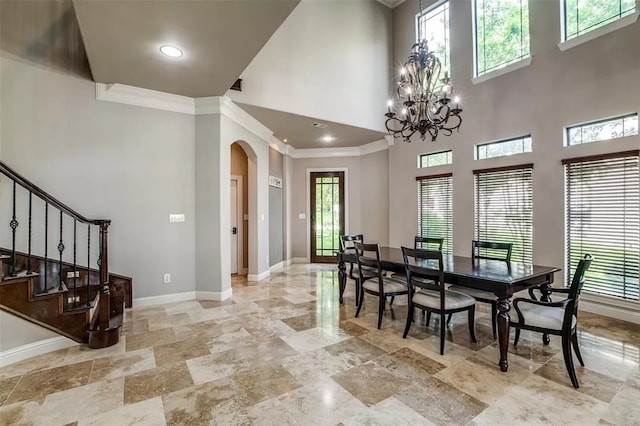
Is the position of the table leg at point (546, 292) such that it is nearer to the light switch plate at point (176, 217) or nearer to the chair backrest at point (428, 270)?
the chair backrest at point (428, 270)

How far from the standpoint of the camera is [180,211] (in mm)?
4246

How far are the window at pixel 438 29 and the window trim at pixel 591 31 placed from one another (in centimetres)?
169

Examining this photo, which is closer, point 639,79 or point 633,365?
point 633,365

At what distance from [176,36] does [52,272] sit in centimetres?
278

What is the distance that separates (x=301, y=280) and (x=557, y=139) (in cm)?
454

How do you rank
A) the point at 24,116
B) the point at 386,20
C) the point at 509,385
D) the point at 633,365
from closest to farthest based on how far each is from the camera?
the point at 509,385 → the point at 633,365 → the point at 24,116 → the point at 386,20

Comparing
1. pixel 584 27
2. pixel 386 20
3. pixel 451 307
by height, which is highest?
pixel 386 20

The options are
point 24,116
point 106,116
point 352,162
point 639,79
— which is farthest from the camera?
point 352,162

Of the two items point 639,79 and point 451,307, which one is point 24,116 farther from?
point 639,79

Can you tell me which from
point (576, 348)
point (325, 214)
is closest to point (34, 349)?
point (576, 348)

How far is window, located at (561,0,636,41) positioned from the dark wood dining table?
3293 millimetres

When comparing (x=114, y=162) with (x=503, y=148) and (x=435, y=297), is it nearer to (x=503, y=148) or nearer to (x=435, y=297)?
(x=435, y=297)

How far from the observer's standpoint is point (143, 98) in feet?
12.9

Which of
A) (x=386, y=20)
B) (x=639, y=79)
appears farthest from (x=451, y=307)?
(x=386, y=20)
